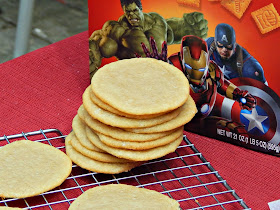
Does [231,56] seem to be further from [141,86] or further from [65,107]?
[65,107]

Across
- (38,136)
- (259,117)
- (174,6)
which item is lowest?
(38,136)

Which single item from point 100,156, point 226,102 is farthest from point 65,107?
point 226,102

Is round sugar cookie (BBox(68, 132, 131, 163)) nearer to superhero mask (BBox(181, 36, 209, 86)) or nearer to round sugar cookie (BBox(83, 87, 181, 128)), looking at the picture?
round sugar cookie (BBox(83, 87, 181, 128))

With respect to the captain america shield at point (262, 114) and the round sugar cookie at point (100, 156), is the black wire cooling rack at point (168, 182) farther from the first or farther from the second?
the captain america shield at point (262, 114)

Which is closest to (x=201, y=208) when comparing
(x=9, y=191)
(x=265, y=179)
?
(x=265, y=179)

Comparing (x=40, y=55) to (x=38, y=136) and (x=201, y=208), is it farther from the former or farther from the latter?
(x=201, y=208)

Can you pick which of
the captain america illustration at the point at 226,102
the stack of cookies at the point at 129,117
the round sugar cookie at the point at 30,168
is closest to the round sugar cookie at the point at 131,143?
the stack of cookies at the point at 129,117

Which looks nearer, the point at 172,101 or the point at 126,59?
the point at 172,101

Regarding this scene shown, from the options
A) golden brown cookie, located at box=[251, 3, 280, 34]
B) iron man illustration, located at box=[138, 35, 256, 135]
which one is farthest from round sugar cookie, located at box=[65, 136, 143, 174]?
golden brown cookie, located at box=[251, 3, 280, 34]
